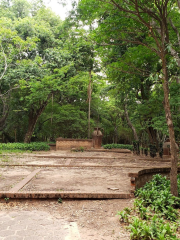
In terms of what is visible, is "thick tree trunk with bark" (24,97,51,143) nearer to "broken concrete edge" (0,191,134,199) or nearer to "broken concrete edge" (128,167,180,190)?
"broken concrete edge" (128,167,180,190)

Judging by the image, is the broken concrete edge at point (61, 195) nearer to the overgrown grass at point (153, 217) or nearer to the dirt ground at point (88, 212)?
the dirt ground at point (88, 212)

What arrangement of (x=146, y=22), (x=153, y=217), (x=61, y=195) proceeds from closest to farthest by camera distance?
(x=153, y=217), (x=61, y=195), (x=146, y=22)

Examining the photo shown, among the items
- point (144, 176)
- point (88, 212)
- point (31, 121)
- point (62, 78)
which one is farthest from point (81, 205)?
point (31, 121)

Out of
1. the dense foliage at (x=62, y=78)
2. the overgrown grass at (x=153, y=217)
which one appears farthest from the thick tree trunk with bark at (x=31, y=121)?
the overgrown grass at (x=153, y=217)

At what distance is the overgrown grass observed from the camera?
3.01 m

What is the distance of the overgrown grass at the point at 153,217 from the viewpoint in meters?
3.01

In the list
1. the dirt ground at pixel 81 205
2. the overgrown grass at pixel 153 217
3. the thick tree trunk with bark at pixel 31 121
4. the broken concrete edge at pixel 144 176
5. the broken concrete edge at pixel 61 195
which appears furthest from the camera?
the thick tree trunk with bark at pixel 31 121

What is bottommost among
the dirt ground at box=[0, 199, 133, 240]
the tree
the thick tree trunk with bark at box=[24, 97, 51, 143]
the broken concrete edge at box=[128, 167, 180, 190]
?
the dirt ground at box=[0, 199, 133, 240]

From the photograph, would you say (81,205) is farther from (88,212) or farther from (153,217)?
A: (153,217)

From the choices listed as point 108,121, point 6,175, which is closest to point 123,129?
point 108,121

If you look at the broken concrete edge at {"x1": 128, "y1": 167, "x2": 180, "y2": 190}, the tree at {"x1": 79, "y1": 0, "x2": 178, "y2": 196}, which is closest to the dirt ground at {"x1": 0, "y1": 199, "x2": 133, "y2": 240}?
the broken concrete edge at {"x1": 128, "y1": 167, "x2": 180, "y2": 190}

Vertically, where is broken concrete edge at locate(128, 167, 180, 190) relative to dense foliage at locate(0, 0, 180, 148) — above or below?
below

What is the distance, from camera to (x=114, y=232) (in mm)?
3270

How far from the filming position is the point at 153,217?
11.3ft
